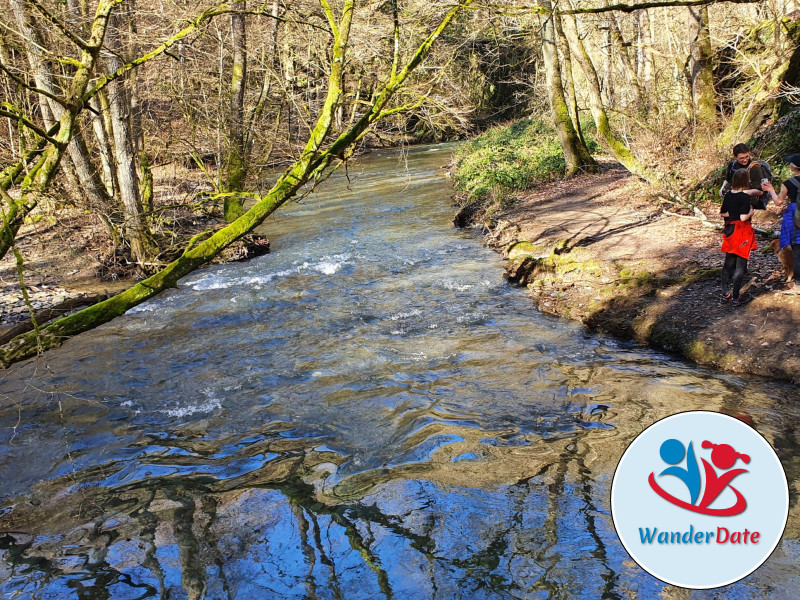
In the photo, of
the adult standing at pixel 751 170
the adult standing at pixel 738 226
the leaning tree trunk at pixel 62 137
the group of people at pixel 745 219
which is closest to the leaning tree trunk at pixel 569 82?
the adult standing at pixel 751 170

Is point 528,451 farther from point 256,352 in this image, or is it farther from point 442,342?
point 256,352

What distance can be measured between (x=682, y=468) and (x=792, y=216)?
530 centimetres

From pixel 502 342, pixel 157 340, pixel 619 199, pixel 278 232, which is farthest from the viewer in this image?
pixel 278 232

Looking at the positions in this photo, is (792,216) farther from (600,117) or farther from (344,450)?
(600,117)

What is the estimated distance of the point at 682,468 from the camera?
10.9ft

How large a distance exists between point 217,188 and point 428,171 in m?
18.3

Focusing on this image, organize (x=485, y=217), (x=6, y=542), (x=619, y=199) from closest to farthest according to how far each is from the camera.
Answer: (x=6, y=542) → (x=619, y=199) → (x=485, y=217)

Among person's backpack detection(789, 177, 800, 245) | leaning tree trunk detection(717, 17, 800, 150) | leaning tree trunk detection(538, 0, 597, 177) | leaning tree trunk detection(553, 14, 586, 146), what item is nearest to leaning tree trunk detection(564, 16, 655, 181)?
leaning tree trunk detection(553, 14, 586, 146)

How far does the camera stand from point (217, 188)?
24.2 feet

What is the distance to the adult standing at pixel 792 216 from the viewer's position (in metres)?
7.07

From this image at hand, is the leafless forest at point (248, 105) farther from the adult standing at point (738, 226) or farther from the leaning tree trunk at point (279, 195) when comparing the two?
the adult standing at point (738, 226)

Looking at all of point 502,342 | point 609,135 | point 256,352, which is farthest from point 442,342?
point 609,135

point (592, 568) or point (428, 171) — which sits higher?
point (428, 171)

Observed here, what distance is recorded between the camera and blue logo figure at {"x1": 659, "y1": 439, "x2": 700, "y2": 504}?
3289 millimetres
